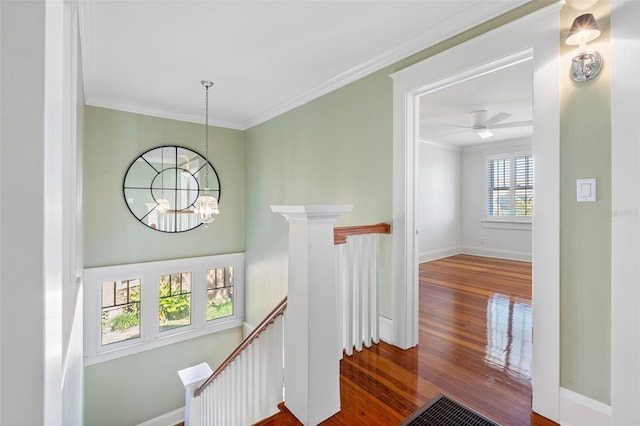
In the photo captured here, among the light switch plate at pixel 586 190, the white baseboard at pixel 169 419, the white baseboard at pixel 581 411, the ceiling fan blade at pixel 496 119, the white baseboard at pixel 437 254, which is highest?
the ceiling fan blade at pixel 496 119

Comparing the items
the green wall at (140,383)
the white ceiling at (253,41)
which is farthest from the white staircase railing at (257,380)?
the green wall at (140,383)

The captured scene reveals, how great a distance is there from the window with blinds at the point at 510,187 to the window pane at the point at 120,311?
6619 mm

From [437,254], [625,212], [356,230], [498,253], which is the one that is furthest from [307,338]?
[498,253]

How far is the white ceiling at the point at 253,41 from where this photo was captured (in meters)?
2.05

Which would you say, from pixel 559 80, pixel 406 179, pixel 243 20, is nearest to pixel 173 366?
pixel 406 179

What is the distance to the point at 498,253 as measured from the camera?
6.16 metres

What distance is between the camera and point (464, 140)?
6.05 m

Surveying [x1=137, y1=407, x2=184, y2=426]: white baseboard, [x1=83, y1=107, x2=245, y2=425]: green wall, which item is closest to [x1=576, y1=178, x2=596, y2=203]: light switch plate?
[x1=83, y1=107, x2=245, y2=425]: green wall

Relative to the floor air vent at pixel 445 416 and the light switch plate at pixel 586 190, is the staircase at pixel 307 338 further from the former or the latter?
the light switch plate at pixel 586 190

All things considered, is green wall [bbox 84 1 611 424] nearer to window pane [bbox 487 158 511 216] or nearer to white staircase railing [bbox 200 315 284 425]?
white staircase railing [bbox 200 315 284 425]

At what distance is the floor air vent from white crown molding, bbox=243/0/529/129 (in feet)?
7.68

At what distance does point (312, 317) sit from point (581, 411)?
4.75 ft

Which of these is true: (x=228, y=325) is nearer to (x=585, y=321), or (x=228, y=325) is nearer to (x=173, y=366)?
(x=173, y=366)

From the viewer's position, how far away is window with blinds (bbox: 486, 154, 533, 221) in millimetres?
5918
